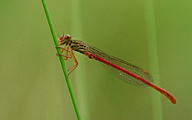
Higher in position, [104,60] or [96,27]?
[96,27]

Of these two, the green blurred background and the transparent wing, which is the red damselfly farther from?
the green blurred background

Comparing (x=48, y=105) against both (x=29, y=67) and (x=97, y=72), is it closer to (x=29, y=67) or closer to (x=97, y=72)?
(x=29, y=67)

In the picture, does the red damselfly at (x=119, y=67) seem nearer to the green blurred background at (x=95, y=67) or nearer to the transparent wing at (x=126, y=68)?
the transparent wing at (x=126, y=68)

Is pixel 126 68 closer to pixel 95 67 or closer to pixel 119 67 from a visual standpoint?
pixel 119 67

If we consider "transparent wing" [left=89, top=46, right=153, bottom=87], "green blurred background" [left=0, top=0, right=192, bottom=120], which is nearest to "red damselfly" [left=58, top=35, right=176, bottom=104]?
"transparent wing" [left=89, top=46, right=153, bottom=87]

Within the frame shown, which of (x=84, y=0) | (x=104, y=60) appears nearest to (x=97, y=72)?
(x=104, y=60)

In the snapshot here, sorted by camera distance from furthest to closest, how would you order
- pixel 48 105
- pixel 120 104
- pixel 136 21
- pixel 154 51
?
pixel 136 21 < pixel 120 104 < pixel 48 105 < pixel 154 51

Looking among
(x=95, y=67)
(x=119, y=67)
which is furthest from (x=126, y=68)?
(x=95, y=67)

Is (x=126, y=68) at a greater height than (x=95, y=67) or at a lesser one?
lesser
